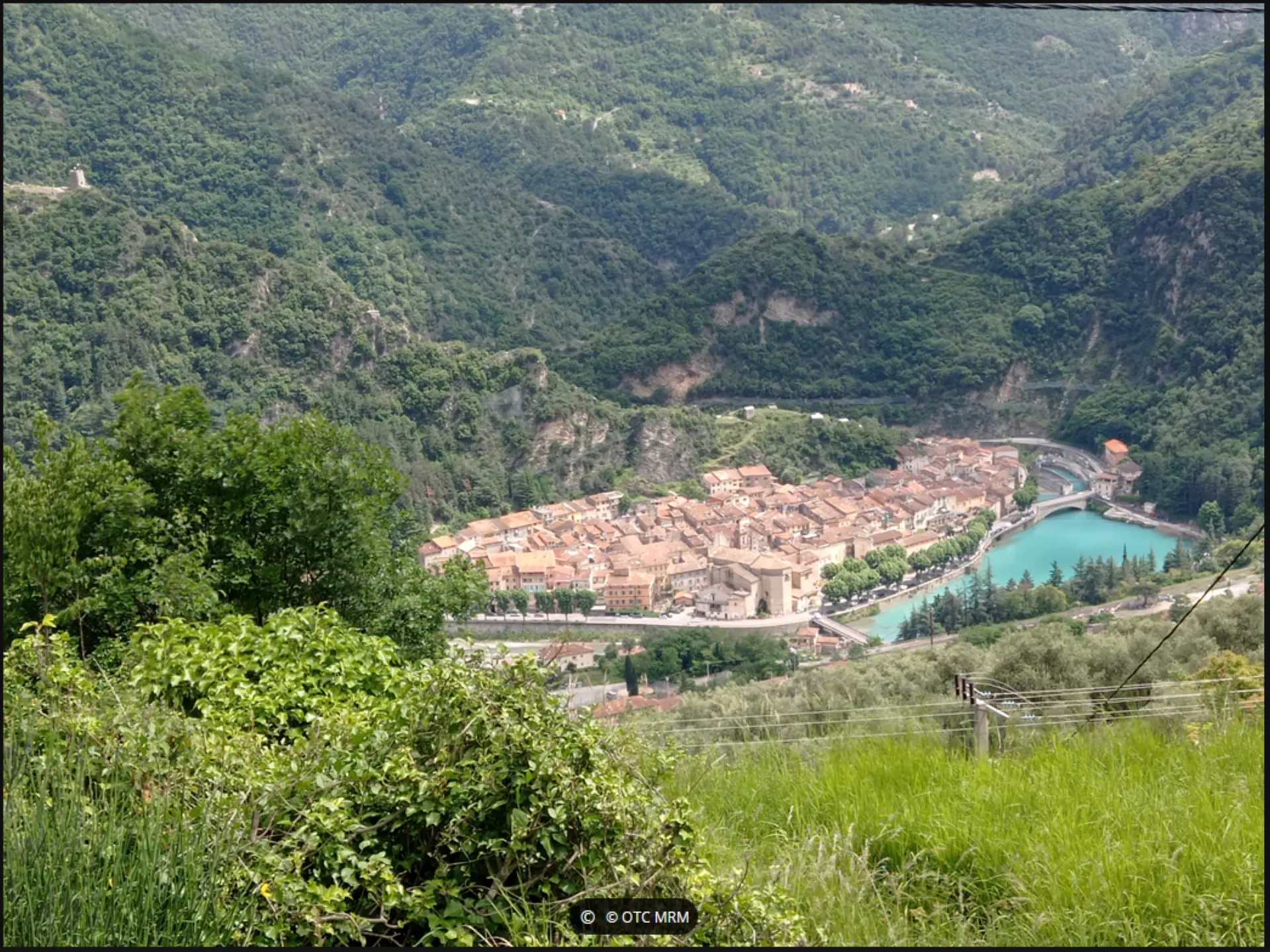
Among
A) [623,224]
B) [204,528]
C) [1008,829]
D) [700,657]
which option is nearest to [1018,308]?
[700,657]

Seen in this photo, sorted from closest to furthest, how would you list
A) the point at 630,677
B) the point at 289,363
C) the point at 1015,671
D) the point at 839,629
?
1. the point at 1015,671
2. the point at 630,677
3. the point at 839,629
4. the point at 289,363

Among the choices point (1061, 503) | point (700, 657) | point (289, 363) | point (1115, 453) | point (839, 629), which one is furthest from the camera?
point (289, 363)

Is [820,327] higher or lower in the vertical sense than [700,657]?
higher

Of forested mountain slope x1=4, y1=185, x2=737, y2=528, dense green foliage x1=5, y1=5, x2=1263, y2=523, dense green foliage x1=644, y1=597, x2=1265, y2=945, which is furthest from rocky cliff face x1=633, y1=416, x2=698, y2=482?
dense green foliage x1=644, y1=597, x2=1265, y2=945

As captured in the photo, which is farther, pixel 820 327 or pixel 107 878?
pixel 820 327

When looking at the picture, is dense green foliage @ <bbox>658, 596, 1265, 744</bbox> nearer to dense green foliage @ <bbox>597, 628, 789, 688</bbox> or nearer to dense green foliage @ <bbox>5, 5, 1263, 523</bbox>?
dense green foliage @ <bbox>597, 628, 789, 688</bbox>

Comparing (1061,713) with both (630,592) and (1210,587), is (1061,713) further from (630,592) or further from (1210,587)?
(630,592)

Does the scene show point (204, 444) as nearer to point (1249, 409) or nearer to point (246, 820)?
point (246, 820)
